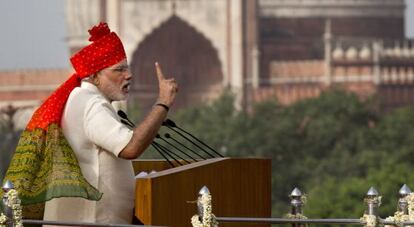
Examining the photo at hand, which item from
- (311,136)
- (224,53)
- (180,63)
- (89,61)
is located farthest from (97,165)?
(224,53)

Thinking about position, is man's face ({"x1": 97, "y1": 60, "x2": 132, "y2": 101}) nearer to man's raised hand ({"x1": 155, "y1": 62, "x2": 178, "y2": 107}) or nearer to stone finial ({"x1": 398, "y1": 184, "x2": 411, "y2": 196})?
man's raised hand ({"x1": 155, "y1": 62, "x2": 178, "y2": 107})

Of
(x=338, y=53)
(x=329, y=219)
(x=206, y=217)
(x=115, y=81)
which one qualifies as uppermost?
(x=338, y=53)

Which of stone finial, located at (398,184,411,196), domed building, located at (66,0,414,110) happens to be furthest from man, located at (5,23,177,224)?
domed building, located at (66,0,414,110)

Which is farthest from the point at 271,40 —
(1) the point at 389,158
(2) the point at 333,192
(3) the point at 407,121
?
(2) the point at 333,192

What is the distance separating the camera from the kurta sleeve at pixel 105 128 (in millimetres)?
8602

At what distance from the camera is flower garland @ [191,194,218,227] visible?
8344 millimetres

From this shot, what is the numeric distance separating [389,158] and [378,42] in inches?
1300

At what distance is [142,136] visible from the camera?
855 centimetres

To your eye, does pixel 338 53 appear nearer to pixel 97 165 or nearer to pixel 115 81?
pixel 115 81

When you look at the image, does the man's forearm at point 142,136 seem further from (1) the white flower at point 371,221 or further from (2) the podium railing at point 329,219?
(1) the white flower at point 371,221

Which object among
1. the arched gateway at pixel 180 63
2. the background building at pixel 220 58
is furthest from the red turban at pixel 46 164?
the arched gateway at pixel 180 63

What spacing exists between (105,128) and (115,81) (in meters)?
0.33

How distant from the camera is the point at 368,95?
3187 inches

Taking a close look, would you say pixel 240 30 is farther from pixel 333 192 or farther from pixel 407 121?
pixel 333 192
